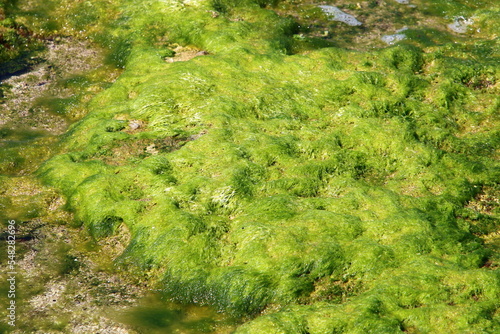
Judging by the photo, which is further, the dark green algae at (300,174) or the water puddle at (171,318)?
the dark green algae at (300,174)

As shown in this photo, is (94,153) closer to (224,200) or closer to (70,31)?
(224,200)

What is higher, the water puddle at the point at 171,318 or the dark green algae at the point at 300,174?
the dark green algae at the point at 300,174

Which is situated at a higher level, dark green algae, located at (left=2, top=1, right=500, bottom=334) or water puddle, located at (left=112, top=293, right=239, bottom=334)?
dark green algae, located at (left=2, top=1, right=500, bottom=334)

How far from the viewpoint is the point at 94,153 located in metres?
12.1

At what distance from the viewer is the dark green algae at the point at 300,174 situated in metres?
8.56

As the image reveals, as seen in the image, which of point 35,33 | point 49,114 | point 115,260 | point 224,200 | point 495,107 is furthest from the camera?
point 35,33

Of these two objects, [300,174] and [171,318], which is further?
[300,174]

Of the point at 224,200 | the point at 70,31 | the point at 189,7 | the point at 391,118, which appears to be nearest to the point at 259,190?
the point at 224,200

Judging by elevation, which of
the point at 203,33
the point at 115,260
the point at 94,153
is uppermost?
the point at 203,33

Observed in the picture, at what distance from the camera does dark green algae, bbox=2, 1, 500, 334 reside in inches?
337

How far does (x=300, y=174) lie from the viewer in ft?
36.1

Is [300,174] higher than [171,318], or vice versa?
[300,174]

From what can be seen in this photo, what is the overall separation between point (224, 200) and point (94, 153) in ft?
13.4

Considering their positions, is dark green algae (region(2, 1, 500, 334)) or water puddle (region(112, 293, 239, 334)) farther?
dark green algae (region(2, 1, 500, 334))
